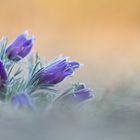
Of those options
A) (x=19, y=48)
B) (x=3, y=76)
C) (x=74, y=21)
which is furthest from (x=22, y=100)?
(x=74, y=21)

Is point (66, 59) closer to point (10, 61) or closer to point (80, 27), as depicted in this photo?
point (10, 61)

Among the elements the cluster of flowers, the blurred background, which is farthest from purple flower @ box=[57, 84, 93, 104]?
the blurred background

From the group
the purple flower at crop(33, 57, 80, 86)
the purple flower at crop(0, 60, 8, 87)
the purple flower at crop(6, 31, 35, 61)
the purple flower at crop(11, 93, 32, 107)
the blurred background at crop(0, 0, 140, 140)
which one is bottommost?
the purple flower at crop(11, 93, 32, 107)

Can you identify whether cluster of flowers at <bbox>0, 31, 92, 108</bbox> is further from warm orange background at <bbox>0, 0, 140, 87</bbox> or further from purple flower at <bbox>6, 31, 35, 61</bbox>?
warm orange background at <bbox>0, 0, 140, 87</bbox>

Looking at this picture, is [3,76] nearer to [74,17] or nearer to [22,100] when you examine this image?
[22,100]

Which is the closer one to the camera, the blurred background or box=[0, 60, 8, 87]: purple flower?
box=[0, 60, 8, 87]: purple flower

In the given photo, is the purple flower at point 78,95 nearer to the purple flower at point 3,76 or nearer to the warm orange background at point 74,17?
the purple flower at point 3,76

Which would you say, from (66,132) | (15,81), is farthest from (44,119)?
(15,81)

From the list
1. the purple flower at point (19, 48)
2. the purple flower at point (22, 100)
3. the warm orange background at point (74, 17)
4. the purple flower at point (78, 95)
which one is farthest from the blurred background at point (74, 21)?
the purple flower at point (22, 100)
